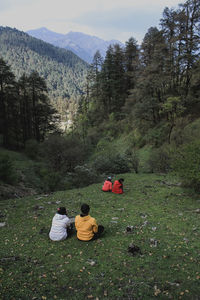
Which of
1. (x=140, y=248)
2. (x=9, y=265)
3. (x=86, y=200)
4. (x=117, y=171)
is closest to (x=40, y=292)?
(x=9, y=265)

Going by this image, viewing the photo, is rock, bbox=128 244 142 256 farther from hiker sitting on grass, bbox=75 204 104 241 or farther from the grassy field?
hiker sitting on grass, bbox=75 204 104 241

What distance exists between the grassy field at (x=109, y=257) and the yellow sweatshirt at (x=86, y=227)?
223 millimetres

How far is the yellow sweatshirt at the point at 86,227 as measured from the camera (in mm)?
6320

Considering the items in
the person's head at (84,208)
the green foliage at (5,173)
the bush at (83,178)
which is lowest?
the bush at (83,178)

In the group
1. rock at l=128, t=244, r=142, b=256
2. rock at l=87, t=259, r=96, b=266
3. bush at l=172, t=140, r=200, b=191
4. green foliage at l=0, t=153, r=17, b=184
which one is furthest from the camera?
green foliage at l=0, t=153, r=17, b=184

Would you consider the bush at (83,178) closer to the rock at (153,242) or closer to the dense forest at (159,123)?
the dense forest at (159,123)

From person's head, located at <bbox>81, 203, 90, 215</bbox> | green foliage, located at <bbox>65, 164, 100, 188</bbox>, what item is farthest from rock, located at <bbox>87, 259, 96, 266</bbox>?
green foliage, located at <bbox>65, 164, 100, 188</bbox>

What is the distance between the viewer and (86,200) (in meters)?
11.3

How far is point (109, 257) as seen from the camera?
18.1ft

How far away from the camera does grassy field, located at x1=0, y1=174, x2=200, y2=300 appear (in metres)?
4.34

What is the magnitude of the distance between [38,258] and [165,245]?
3912 millimetres

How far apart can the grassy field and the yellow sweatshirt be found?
8.8 inches

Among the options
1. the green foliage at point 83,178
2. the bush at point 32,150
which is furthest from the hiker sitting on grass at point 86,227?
the bush at point 32,150

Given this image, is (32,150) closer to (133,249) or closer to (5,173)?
(5,173)
